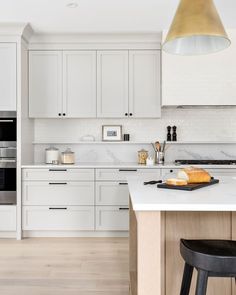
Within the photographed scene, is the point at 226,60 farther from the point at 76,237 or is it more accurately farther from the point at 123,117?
the point at 76,237

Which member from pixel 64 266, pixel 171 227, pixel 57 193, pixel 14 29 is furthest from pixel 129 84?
pixel 171 227

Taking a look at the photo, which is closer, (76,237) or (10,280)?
(10,280)

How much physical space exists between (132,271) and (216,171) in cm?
197

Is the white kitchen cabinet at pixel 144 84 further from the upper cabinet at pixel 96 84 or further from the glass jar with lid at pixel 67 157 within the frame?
the glass jar with lid at pixel 67 157

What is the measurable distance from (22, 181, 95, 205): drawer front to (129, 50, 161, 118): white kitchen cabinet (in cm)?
119

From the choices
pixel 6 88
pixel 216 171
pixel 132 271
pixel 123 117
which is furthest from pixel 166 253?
pixel 6 88

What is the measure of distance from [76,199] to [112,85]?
1.58 meters

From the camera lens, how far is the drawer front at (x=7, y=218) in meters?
4.27

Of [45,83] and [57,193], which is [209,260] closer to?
[57,193]

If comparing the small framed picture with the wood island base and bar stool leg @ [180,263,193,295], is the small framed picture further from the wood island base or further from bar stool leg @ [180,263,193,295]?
bar stool leg @ [180,263,193,295]

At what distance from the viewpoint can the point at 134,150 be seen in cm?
496

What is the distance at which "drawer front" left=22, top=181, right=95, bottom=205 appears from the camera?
14.1 ft

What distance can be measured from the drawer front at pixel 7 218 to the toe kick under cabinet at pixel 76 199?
0.12 meters

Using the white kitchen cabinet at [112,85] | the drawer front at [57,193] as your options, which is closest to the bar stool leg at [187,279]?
the drawer front at [57,193]
